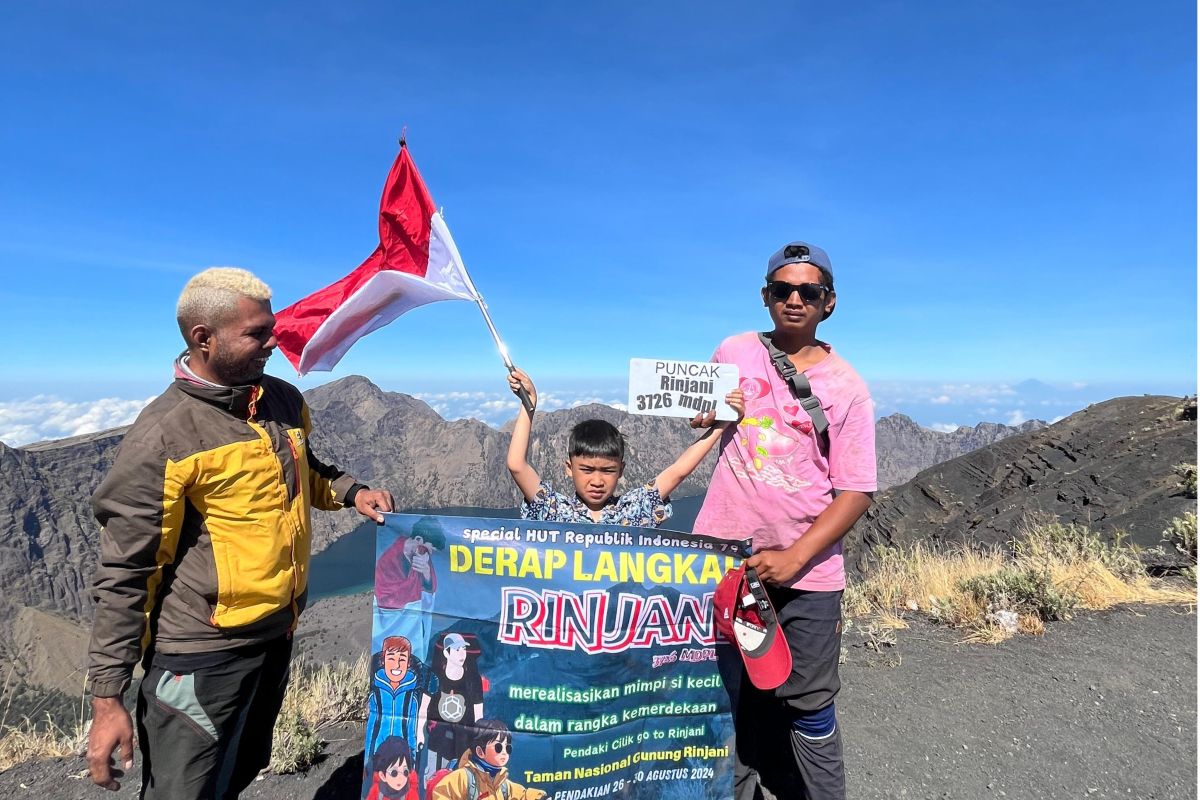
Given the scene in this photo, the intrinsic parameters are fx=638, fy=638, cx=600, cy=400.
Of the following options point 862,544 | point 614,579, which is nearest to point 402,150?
point 614,579

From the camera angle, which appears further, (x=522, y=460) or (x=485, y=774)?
(x=522, y=460)

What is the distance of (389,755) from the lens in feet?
8.84

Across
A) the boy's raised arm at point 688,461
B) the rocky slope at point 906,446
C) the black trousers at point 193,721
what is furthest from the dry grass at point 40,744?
the rocky slope at point 906,446

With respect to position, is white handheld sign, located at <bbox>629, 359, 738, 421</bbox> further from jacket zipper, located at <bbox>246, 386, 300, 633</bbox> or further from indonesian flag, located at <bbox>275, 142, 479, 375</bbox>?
jacket zipper, located at <bbox>246, 386, 300, 633</bbox>

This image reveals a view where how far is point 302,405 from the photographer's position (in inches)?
115

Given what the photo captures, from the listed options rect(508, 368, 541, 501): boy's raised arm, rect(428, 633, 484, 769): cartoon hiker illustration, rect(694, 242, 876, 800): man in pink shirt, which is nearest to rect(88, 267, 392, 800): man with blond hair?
rect(428, 633, 484, 769): cartoon hiker illustration

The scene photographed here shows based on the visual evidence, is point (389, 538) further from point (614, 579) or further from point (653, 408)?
point (653, 408)

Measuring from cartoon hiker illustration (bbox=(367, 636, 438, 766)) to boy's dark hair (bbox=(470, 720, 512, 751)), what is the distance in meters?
0.24

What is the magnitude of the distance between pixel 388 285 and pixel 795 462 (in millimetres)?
2796

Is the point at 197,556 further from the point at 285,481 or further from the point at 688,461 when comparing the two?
the point at 688,461

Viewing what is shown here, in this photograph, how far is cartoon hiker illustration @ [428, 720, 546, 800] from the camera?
8.85ft

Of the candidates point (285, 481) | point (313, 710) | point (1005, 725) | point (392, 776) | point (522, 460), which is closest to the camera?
point (285, 481)

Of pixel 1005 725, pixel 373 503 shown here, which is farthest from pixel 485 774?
pixel 1005 725

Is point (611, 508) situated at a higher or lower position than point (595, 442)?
lower
